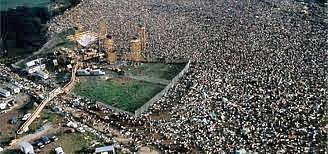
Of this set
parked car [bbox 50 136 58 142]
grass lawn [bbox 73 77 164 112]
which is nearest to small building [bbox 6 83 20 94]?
grass lawn [bbox 73 77 164 112]

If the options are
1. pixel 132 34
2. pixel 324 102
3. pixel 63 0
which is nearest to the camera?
pixel 324 102

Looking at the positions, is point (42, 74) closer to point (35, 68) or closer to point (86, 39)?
point (35, 68)

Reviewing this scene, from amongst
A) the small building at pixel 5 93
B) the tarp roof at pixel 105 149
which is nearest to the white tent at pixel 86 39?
the small building at pixel 5 93

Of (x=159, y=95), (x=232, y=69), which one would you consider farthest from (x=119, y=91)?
(x=232, y=69)

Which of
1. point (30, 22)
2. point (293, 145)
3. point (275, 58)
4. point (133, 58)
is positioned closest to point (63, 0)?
point (30, 22)

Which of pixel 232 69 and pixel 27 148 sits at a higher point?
pixel 232 69

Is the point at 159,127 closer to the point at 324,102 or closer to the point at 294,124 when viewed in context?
the point at 294,124

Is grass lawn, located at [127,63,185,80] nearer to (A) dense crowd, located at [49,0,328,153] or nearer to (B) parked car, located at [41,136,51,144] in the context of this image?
(A) dense crowd, located at [49,0,328,153]
